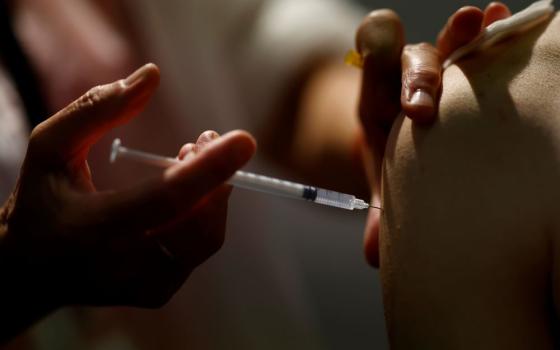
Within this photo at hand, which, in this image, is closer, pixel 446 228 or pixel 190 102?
pixel 446 228

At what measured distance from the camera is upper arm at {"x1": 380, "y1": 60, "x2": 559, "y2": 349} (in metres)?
0.55

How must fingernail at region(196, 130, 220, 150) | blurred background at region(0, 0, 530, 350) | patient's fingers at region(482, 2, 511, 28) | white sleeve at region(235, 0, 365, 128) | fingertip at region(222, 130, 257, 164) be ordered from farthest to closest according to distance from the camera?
white sleeve at region(235, 0, 365, 128) → blurred background at region(0, 0, 530, 350) → patient's fingers at region(482, 2, 511, 28) → fingernail at region(196, 130, 220, 150) → fingertip at region(222, 130, 257, 164)

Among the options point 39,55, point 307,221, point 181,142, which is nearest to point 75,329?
point 181,142

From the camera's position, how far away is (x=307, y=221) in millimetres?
1604

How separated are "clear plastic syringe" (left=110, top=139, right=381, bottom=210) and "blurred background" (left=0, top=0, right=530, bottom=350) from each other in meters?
0.44

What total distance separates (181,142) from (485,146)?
82 centimetres

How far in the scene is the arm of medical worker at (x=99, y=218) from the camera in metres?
0.52

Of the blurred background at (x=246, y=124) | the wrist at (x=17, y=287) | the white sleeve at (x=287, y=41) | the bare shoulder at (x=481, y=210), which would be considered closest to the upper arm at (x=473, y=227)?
the bare shoulder at (x=481, y=210)

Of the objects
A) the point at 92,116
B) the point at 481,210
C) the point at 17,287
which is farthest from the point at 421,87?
the point at 17,287

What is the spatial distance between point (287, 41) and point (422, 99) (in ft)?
2.69

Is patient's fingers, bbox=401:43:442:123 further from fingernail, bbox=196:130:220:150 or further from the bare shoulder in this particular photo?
fingernail, bbox=196:130:220:150

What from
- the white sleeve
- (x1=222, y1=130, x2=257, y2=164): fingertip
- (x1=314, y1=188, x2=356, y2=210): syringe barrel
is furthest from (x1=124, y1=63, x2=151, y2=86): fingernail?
the white sleeve

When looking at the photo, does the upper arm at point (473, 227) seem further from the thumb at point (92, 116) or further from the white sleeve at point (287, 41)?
the white sleeve at point (287, 41)

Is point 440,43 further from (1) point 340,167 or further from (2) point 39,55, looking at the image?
(2) point 39,55
